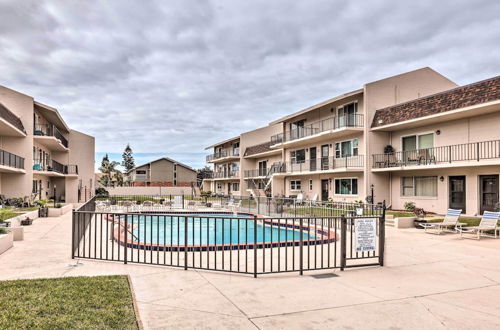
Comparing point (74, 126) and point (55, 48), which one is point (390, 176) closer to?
point (55, 48)

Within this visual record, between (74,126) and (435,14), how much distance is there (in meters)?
45.3

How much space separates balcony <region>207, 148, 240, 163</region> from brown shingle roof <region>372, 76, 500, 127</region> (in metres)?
25.2

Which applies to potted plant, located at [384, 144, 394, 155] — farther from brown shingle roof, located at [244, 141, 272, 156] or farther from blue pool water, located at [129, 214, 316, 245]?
brown shingle roof, located at [244, 141, 272, 156]

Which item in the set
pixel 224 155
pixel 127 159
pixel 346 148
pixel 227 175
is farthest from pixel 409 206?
pixel 127 159

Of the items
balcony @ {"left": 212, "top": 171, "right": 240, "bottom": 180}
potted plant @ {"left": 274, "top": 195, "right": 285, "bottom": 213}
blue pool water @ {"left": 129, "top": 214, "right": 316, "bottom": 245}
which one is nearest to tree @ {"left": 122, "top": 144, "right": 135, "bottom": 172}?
balcony @ {"left": 212, "top": 171, "right": 240, "bottom": 180}

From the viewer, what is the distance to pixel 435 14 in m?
14.6

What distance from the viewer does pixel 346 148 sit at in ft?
89.6

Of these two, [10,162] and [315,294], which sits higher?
[10,162]

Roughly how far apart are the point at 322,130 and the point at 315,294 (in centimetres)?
2438

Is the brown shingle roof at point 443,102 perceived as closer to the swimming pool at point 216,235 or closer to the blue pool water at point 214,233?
the swimming pool at point 216,235

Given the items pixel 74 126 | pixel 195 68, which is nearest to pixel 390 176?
pixel 195 68

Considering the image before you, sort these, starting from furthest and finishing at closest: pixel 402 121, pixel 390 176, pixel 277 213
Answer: pixel 390 176 < pixel 402 121 < pixel 277 213

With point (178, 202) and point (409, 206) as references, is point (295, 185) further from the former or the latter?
point (409, 206)

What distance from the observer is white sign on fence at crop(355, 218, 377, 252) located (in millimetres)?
7277
